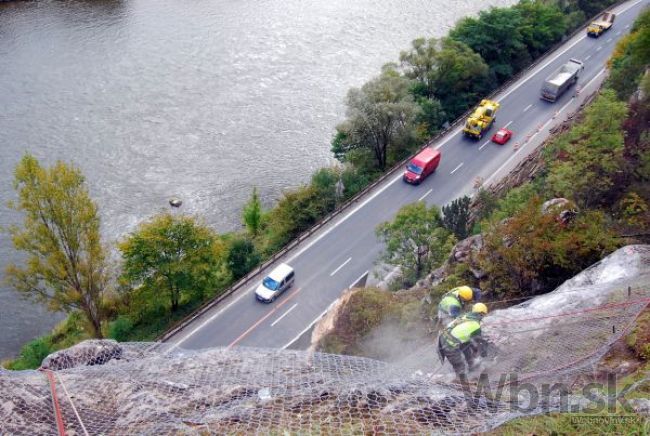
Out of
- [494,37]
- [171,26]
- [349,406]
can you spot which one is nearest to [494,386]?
[349,406]

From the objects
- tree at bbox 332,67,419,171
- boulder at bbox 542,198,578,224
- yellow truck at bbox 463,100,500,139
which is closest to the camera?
boulder at bbox 542,198,578,224

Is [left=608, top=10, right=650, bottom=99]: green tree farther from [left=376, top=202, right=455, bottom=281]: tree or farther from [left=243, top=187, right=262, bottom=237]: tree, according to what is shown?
[left=243, top=187, right=262, bottom=237]: tree

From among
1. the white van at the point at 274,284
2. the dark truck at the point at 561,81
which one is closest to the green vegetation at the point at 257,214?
the white van at the point at 274,284

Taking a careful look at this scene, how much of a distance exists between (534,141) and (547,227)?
2389cm

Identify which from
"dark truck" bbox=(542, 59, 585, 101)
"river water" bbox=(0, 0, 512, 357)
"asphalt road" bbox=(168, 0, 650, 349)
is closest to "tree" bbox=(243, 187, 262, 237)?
"river water" bbox=(0, 0, 512, 357)

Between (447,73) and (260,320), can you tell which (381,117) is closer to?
(447,73)

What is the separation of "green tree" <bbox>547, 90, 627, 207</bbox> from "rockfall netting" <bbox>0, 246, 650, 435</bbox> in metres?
8.99

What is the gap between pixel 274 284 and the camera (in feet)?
99.2

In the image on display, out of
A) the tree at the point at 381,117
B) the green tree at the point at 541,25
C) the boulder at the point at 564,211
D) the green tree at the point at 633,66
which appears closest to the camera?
the boulder at the point at 564,211

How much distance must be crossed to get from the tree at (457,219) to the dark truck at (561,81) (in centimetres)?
1955

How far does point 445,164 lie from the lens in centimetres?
3956

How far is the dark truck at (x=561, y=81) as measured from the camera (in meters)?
44.1

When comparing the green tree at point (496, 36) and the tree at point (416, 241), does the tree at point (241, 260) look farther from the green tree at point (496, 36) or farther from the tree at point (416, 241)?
the green tree at point (496, 36)

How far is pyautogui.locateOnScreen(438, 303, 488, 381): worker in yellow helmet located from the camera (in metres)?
13.2
